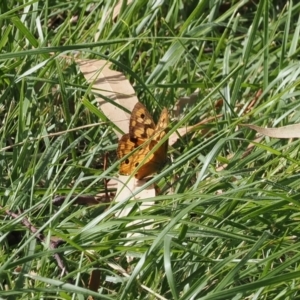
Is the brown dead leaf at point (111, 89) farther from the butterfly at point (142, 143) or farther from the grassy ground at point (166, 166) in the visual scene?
the butterfly at point (142, 143)

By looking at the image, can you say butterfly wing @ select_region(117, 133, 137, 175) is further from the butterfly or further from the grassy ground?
the grassy ground

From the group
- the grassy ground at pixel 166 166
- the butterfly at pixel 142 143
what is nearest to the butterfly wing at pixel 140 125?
the butterfly at pixel 142 143

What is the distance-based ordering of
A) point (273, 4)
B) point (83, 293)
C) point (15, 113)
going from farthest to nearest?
point (273, 4)
point (15, 113)
point (83, 293)

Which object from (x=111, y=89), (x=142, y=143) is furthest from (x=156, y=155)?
(x=111, y=89)

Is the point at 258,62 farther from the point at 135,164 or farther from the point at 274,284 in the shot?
the point at 274,284

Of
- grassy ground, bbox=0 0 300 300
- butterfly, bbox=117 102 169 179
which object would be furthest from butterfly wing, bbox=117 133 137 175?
grassy ground, bbox=0 0 300 300

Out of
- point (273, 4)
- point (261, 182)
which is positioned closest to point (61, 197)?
point (261, 182)

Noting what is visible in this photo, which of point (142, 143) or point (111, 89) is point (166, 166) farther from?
point (111, 89)
